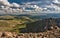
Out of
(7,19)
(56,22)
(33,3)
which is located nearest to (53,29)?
(56,22)

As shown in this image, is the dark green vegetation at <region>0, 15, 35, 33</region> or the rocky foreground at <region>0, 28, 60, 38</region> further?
the dark green vegetation at <region>0, 15, 35, 33</region>

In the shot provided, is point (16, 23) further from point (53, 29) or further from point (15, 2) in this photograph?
point (53, 29)

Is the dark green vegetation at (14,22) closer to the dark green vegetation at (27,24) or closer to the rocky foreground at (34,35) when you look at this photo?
the dark green vegetation at (27,24)

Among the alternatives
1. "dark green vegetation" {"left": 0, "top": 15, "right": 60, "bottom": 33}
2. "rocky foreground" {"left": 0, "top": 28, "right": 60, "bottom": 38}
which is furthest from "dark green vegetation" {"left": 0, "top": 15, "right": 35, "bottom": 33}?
"rocky foreground" {"left": 0, "top": 28, "right": 60, "bottom": 38}

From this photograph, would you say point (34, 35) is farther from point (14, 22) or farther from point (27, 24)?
point (14, 22)

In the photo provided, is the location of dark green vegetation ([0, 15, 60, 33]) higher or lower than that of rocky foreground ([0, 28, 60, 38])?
higher

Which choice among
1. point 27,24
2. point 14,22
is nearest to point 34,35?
point 27,24

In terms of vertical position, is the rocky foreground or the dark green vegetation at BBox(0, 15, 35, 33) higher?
the dark green vegetation at BBox(0, 15, 35, 33)

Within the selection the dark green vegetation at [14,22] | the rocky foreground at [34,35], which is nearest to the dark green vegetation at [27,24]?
the dark green vegetation at [14,22]

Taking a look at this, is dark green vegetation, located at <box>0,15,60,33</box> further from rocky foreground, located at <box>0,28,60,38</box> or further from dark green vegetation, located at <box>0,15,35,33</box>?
rocky foreground, located at <box>0,28,60,38</box>
